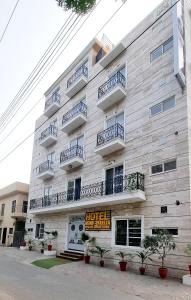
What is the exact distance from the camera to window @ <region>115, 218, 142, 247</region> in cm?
1444

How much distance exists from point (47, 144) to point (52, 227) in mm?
7272

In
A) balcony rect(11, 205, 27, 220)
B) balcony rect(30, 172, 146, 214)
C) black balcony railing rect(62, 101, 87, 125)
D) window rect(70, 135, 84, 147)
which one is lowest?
balcony rect(11, 205, 27, 220)

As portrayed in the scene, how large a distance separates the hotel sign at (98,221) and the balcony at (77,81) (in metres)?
9.89

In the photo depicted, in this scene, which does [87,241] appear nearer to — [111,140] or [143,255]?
[143,255]

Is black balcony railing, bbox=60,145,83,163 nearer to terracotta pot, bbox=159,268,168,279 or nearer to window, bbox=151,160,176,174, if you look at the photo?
window, bbox=151,160,176,174

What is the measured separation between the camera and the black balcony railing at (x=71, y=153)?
20078 millimetres

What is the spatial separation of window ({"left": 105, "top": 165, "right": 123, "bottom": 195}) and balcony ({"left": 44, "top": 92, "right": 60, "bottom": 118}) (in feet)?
31.4

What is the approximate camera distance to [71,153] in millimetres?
21000

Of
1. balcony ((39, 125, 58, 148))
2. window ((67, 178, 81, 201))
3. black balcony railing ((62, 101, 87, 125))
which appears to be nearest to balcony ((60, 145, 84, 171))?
window ((67, 178, 81, 201))

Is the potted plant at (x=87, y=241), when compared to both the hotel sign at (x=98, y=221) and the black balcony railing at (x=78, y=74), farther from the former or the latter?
the black balcony railing at (x=78, y=74)

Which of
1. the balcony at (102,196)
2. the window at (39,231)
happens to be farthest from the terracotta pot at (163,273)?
the window at (39,231)

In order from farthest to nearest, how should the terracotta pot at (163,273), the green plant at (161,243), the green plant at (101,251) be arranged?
the green plant at (101,251) < the green plant at (161,243) < the terracotta pot at (163,273)

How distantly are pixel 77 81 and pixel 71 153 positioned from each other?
18.3 ft

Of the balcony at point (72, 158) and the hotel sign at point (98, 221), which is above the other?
the balcony at point (72, 158)
